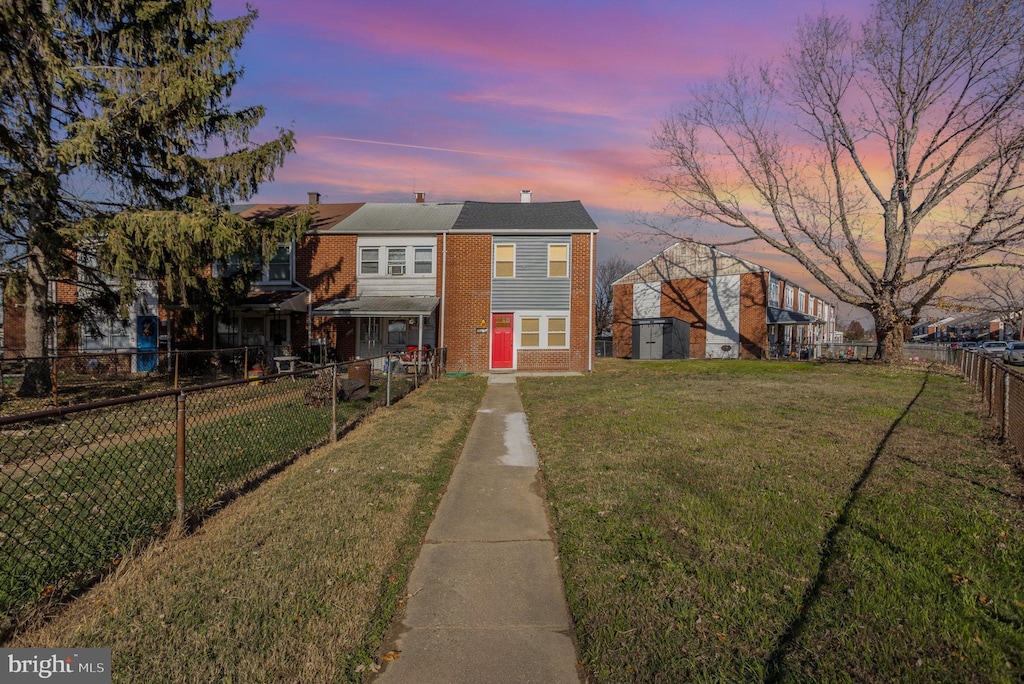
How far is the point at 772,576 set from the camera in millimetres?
3760

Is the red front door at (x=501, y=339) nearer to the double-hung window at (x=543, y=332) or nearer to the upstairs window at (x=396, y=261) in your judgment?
the double-hung window at (x=543, y=332)

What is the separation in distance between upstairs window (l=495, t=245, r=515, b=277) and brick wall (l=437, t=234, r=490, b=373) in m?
0.41

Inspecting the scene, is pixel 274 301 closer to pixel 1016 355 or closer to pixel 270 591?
pixel 270 591

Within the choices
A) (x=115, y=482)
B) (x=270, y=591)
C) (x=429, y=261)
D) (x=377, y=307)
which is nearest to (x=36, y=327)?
(x=377, y=307)

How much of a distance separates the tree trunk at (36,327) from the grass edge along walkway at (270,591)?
36.9ft

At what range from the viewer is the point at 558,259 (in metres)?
21.1

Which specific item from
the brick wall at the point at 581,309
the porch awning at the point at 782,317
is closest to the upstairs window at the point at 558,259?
the brick wall at the point at 581,309

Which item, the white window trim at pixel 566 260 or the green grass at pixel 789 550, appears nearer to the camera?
the green grass at pixel 789 550

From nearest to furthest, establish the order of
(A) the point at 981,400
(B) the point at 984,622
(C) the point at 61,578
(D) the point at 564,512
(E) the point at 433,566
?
1. (B) the point at 984,622
2. (C) the point at 61,578
3. (E) the point at 433,566
4. (D) the point at 564,512
5. (A) the point at 981,400

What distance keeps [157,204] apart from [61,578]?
14423 millimetres

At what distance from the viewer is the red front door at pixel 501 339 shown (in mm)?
21141

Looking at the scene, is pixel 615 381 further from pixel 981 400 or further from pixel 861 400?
pixel 981 400

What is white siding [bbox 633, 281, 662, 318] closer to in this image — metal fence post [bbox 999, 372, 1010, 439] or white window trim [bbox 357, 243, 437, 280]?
white window trim [bbox 357, 243, 437, 280]

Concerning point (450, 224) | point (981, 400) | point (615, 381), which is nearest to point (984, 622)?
point (981, 400)
